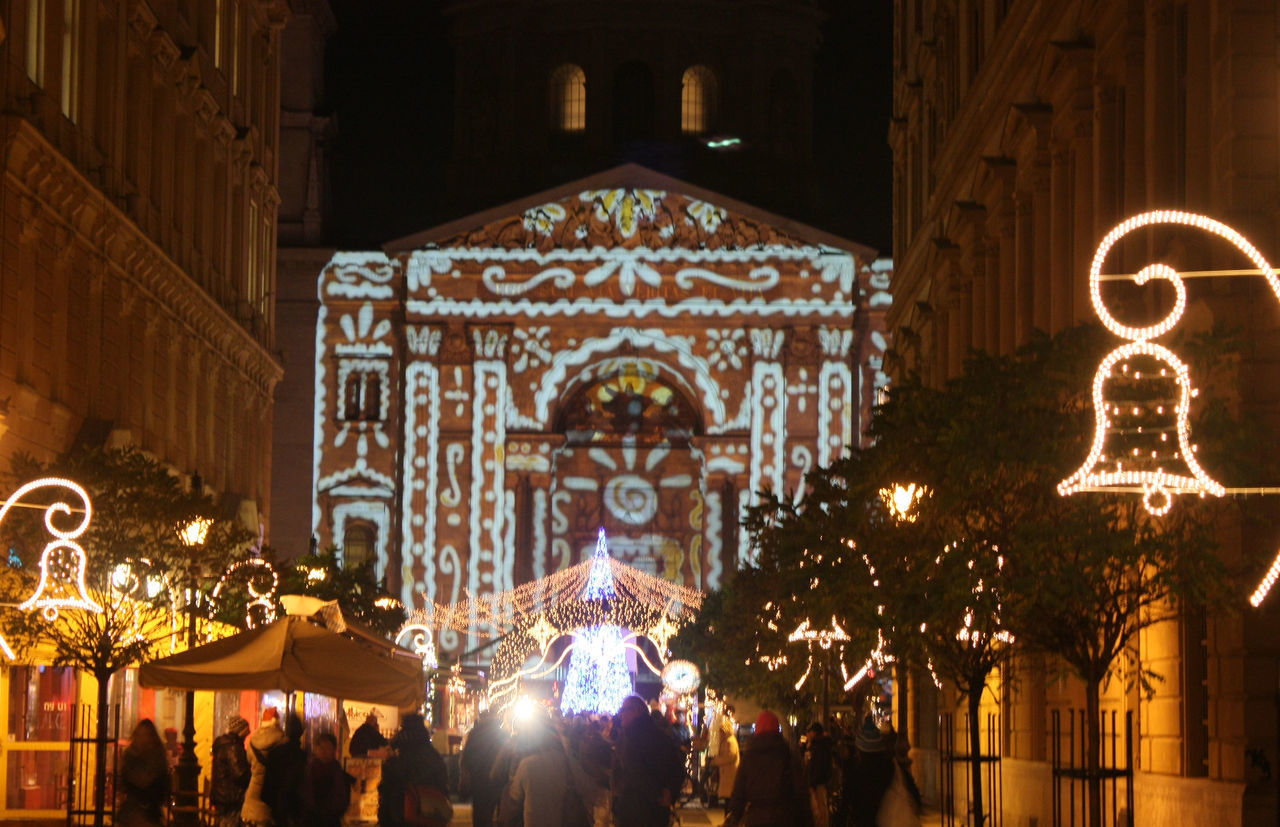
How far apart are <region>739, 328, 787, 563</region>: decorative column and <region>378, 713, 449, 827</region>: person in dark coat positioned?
51220 millimetres

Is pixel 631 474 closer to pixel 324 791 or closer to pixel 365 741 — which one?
pixel 365 741

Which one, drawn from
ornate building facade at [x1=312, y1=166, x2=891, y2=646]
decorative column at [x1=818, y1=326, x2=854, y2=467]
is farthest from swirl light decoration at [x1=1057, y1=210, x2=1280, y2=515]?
ornate building facade at [x1=312, y1=166, x2=891, y2=646]

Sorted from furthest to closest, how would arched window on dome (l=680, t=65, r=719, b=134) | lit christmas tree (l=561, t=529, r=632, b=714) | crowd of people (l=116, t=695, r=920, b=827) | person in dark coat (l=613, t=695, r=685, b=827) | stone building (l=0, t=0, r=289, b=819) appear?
1. arched window on dome (l=680, t=65, r=719, b=134)
2. lit christmas tree (l=561, t=529, r=632, b=714)
3. stone building (l=0, t=0, r=289, b=819)
4. person in dark coat (l=613, t=695, r=685, b=827)
5. crowd of people (l=116, t=695, r=920, b=827)

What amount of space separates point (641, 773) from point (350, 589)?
1203 inches

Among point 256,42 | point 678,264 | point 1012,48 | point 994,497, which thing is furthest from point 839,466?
point 678,264

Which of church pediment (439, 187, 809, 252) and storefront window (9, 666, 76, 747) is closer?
storefront window (9, 666, 76, 747)

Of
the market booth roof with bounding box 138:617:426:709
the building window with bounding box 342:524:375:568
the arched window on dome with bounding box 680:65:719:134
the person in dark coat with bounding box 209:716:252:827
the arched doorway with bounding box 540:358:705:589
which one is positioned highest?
the arched window on dome with bounding box 680:65:719:134

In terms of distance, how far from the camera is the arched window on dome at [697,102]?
80375 millimetres

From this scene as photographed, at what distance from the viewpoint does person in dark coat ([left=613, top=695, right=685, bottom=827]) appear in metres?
20.7

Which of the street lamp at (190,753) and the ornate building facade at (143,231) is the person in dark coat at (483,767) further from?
the ornate building facade at (143,231)

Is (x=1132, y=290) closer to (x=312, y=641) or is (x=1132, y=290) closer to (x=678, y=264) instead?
(x=312, y=641)

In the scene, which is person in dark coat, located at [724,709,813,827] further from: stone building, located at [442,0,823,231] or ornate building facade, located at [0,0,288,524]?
stone building, located at [442,0,823,231]

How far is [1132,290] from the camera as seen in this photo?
913 inches

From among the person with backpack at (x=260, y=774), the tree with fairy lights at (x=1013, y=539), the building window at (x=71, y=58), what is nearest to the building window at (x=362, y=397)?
the building window at (x=71, y=58)
